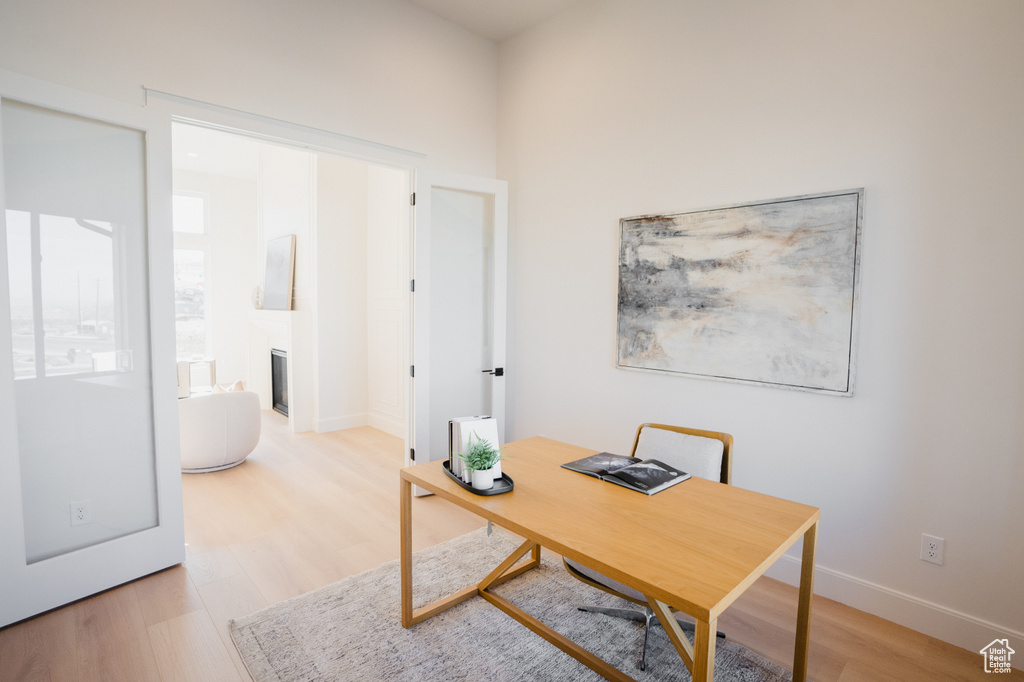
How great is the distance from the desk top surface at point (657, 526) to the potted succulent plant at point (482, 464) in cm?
6

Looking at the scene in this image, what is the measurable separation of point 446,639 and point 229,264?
23.0ft

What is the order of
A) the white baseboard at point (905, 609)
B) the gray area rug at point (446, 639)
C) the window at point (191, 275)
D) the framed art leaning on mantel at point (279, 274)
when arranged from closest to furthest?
the gray area rug at point (446, 639) < the white baseboard at point (905, 609) < the framed art leaning on mantel at point (279, 274) < the window at point (191, 275)

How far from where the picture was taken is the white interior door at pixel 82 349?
2.15 meters

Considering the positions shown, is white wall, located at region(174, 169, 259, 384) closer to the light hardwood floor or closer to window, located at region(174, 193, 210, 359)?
window, located at region(174, 193, 210, 359)

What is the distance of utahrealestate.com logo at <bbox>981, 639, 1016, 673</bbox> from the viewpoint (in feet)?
6.48

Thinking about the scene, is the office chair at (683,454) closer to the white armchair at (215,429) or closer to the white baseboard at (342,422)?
the white armchair at (215,429)

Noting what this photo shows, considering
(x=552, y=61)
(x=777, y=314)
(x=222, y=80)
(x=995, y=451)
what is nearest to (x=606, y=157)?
(x=552, y=61)

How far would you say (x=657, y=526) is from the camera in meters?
1.54

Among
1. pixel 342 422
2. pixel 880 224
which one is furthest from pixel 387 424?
pixel 880 224

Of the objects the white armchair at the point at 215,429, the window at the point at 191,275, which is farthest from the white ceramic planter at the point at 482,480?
the window at the point at 191,275

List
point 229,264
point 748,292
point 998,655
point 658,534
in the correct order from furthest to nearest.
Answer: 1. point 229,264
2. point 748,292
3. point 998,655
4. point 658,534

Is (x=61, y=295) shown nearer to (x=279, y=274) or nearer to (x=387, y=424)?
(x=387, y=424)

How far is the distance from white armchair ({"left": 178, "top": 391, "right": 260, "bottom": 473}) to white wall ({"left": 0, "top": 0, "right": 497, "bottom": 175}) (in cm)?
229

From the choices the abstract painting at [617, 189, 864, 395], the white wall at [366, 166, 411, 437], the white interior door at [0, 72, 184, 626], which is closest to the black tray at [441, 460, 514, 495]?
the abstract painting at [617, 189, 864, 395]
